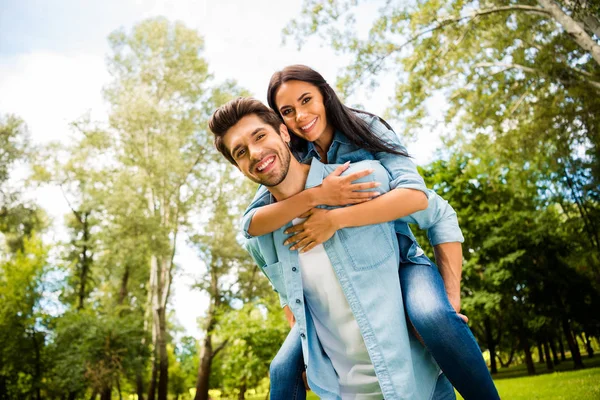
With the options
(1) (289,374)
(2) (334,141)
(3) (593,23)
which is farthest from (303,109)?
(3) (593,23)

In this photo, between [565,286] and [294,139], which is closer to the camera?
[294,139]

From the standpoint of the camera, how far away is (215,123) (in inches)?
98.7

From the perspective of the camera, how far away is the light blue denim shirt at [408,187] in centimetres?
234

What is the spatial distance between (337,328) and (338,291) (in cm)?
18

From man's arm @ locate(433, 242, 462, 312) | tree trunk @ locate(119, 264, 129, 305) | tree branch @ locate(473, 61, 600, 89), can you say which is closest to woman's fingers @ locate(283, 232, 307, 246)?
man's arm @ locate(433, 242, 462, 312)

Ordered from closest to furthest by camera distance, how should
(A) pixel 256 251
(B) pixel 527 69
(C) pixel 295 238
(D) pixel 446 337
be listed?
(D) pixel 446 337 < (C) pixel 295 238 < (A) pixel 256 251 < (B) pixel 527 69

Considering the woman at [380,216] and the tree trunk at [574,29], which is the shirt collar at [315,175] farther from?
the tree trunk at [574,29]

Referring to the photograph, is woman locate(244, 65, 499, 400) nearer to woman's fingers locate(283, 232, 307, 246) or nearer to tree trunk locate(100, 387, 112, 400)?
woman's fingers locate(283, 232, 307, 246)

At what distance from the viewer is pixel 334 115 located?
275cm

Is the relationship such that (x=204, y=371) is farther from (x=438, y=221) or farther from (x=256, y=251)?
(x=438, y=221)

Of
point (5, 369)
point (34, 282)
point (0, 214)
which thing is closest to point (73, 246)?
point (0, 214)

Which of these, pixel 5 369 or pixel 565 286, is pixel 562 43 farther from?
pixel 5 369

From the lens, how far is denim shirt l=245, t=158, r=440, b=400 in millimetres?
2059

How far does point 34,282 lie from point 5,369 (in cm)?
328
